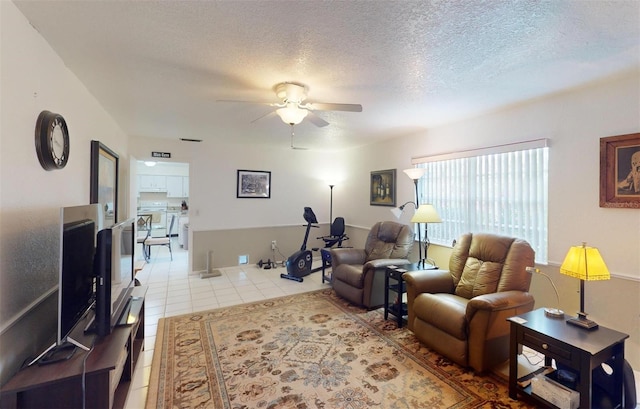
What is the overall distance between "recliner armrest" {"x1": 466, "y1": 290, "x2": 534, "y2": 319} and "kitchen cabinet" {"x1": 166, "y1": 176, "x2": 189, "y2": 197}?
909cm

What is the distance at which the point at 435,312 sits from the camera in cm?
240

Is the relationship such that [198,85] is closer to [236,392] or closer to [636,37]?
[236,392]

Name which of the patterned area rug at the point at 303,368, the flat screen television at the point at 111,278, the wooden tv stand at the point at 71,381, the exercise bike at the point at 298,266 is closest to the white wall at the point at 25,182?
the wooden tv stand at the point at 71,381

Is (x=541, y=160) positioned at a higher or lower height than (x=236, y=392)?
higher

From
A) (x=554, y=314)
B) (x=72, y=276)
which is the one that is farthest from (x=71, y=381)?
(x=554, y=314)

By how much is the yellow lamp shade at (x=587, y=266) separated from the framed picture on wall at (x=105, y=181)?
11.4ft

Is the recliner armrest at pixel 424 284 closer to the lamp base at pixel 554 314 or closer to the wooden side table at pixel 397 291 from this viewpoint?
the wooden side table at pixel 397 291

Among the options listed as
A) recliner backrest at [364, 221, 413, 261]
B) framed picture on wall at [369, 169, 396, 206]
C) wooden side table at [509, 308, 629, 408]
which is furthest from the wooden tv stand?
framed picture on wall at [369, 169, 396, 206]

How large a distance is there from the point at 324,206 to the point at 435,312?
3.95 m

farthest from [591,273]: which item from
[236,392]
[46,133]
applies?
[46,133]

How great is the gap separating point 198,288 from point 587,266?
4.34 m

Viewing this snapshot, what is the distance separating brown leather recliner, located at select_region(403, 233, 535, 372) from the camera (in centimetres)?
211

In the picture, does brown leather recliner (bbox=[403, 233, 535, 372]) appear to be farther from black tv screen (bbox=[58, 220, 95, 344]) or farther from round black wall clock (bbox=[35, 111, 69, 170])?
round black wall clock (bbox=[35, 111, 69, 170])

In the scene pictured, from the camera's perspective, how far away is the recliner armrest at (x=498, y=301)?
2.06m
